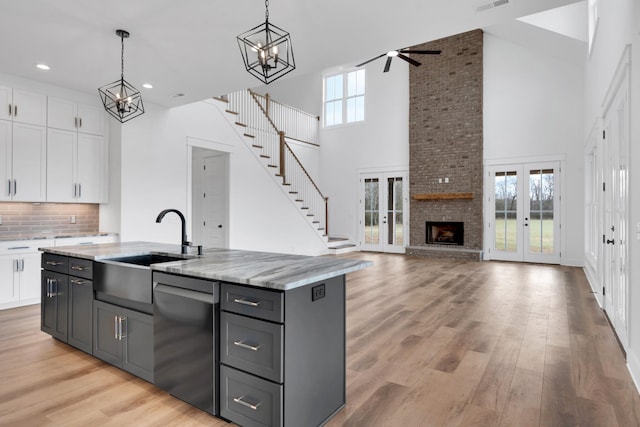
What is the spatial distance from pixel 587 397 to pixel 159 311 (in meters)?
2.88

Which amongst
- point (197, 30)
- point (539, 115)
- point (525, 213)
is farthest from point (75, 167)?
point (539, 115)

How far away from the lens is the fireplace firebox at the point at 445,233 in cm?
920

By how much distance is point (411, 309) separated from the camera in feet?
14.9

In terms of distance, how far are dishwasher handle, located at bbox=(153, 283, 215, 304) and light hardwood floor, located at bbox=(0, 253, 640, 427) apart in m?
0.72

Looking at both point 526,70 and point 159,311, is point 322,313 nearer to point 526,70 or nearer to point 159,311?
point 159,311

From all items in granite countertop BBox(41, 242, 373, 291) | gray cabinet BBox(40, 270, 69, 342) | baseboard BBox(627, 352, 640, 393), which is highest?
granite countertop BBox(41, 242, 373, 291)

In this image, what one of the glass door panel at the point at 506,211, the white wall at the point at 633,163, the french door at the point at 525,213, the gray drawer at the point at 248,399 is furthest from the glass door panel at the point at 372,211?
the gray drawer at the point at 248,399

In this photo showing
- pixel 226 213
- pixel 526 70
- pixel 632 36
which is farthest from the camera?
pixel 526 70

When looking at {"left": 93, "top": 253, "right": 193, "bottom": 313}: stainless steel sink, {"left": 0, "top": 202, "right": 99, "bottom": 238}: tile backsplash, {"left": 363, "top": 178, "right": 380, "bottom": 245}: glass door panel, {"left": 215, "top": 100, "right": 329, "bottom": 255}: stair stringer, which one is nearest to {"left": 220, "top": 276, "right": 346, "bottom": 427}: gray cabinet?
{"left": 93, "top": 253, "right": 193, "bottom": 313}: stainless steel sink

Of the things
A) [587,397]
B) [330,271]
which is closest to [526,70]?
[587,397]

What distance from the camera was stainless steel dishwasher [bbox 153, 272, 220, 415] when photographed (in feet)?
6.86

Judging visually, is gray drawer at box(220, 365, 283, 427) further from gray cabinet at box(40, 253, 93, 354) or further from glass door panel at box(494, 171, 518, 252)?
glass door panel at box(494, 171, 518, 252)

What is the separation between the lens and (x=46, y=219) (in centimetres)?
533

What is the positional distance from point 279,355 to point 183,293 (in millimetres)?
778
